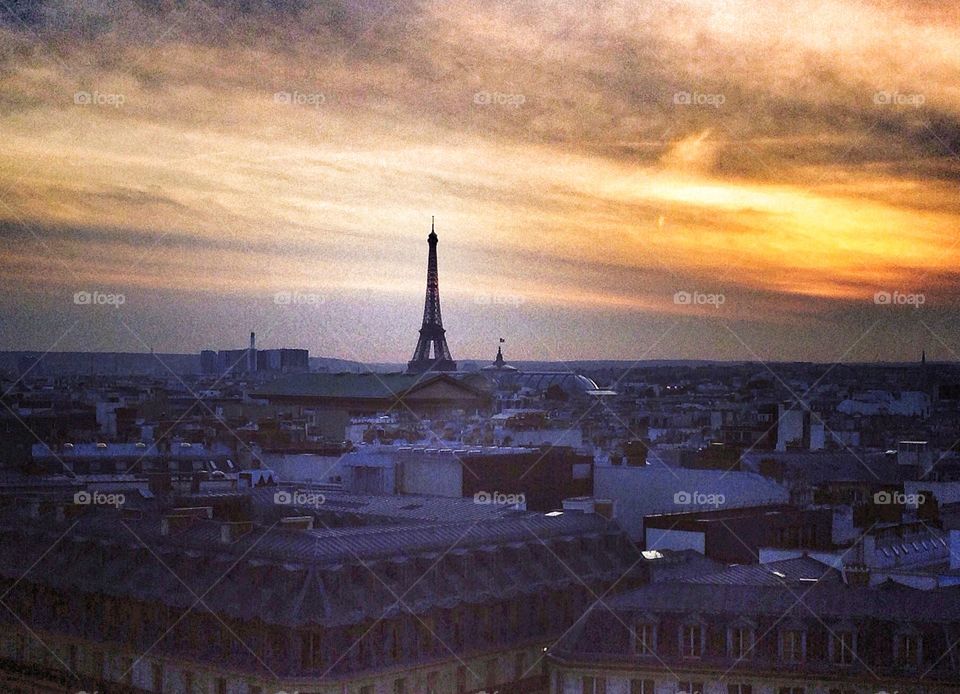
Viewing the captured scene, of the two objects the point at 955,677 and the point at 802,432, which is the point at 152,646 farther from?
Answer: the point at 802,432

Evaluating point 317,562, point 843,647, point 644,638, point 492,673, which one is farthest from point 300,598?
point 843,647

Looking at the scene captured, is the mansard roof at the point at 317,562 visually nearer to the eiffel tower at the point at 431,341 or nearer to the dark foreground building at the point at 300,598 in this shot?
the dark foreground building at the point at 300,598

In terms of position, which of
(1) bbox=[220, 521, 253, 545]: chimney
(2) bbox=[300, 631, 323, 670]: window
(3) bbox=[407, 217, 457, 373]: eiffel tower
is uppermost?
Result: (3) bbox=[407, 217, 457, 373]: eiffel tower

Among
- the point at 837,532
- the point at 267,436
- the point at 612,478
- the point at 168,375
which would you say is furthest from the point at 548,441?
the point at 168,375

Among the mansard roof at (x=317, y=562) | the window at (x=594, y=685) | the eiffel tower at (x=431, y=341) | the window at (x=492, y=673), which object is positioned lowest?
the window at (x=492, y=673)

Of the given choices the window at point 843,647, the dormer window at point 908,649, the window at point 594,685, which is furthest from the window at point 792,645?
the window at point 594,685

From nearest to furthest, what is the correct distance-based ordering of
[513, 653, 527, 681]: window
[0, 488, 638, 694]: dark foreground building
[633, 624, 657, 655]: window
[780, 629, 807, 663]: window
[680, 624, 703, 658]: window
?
[780, 629, 807, 663]: window
[680, 624, 703, 658]: window
[633, 624, 657, 655]: window
[0, 488, 638, 694]: dark foreground building
[513, 653, 527, 681]: window

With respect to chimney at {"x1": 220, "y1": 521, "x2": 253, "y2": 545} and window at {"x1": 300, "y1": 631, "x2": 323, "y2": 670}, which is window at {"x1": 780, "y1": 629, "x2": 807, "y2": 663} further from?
chimney at {"x1": 220, "y1": 521, "x2": 253, "y2": 545}

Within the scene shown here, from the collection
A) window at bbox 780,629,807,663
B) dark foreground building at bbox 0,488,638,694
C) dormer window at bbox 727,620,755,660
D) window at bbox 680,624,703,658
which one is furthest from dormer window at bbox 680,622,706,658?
dark foreground building at bbox 0,488,638,694
